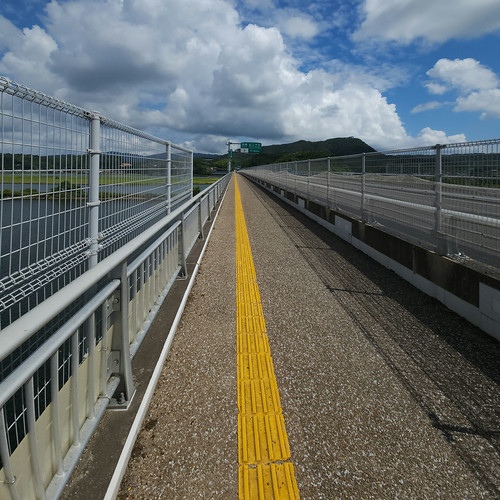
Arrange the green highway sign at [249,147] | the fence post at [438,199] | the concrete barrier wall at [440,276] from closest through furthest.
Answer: the concrete barrier wall at [440,276], the fence post at [438,199], the green highway sign at [249,147]

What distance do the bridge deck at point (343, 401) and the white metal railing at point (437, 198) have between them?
86 cm

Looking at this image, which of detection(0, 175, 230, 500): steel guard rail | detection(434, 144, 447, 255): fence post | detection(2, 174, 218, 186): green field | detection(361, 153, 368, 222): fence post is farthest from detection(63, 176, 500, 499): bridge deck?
detection(361, 153, 368, 222): fence post

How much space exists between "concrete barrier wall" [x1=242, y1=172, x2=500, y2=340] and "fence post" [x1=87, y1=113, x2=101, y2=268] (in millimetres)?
3982

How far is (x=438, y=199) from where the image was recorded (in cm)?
502

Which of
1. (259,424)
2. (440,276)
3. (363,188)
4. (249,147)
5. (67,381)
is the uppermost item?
(249,147)

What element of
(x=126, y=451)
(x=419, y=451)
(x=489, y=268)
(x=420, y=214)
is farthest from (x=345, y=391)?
(x=420, y=214)

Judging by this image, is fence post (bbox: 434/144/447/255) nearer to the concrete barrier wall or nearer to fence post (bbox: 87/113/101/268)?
the concrete barrier wall

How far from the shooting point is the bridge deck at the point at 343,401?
2119 millimetres

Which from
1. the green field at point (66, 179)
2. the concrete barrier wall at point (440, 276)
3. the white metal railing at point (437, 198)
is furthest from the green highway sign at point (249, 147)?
the green field at point (66, 179)

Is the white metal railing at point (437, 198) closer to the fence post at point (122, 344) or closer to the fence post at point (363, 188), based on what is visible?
the fence post at point (363, 188)

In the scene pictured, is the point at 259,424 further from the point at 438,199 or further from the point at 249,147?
the point at 249,147

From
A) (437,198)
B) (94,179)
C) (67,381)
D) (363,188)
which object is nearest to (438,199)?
(437,198)

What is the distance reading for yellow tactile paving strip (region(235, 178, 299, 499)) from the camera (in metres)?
2.08

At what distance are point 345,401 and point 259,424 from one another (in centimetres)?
72
